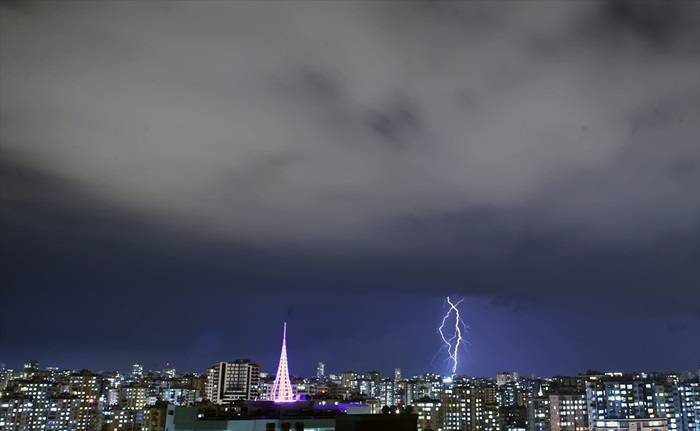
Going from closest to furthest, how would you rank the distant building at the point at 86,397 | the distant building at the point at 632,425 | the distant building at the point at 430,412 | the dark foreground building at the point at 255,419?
1. the dark foreground building at the point at 255,419
2. the distant building at the point at 632,425
3. the distant building at the point at 430,412
4. the distant building at the point at 86,397

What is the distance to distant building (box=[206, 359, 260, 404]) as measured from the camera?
8957 centimetres

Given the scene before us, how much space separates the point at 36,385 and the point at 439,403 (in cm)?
5216

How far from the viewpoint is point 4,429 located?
62.5 meters

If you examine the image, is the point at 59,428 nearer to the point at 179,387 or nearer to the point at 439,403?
the point at 179,387

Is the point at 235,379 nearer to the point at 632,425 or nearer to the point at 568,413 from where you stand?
the point at 568,413

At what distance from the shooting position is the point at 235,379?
90.4 metres

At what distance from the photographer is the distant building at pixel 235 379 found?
89.6 meters

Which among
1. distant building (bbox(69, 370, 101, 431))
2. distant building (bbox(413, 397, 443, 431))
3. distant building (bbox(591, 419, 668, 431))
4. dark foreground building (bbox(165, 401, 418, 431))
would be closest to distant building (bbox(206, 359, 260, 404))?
distant building (bbox(69, 370, 101, 431))

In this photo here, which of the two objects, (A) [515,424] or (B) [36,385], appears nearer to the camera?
(A) [515,424]

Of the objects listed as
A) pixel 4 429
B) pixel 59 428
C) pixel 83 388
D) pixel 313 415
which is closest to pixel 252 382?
pixel 83 388

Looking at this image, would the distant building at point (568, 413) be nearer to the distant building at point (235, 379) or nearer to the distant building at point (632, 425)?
the distant building at point (632, 425)

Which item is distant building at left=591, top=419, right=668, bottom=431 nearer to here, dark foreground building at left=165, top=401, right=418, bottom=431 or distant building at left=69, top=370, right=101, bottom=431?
dark foreground building at left=165, top=401, right=418, bottom=431

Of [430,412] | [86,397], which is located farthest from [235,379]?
[430,412]

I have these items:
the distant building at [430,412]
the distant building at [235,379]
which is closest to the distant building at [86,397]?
the distant building at [235,379]
